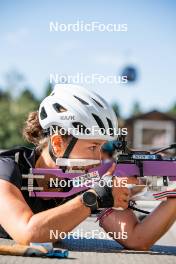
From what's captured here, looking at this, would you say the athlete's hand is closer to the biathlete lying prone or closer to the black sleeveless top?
the biathlete lying prone

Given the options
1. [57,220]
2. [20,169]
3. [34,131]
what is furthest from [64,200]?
[34,131]

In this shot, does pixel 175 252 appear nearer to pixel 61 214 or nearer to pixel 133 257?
pixel 133 257

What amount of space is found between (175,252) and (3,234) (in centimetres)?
107

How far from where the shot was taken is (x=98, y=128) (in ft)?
11.6

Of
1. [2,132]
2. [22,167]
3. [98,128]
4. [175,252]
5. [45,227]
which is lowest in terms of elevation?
[2,132]

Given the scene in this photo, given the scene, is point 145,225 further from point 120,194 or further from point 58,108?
point 58,108

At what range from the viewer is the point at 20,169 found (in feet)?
12.0

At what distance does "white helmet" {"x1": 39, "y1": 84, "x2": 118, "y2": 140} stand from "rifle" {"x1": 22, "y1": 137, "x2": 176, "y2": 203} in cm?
17

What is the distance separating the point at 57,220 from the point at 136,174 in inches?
23.5

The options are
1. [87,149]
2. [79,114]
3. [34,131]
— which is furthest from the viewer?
[34,131]

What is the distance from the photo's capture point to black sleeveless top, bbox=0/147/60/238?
11.6ft

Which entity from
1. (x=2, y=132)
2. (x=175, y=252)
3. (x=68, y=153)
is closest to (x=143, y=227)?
(x=175, y=252)
